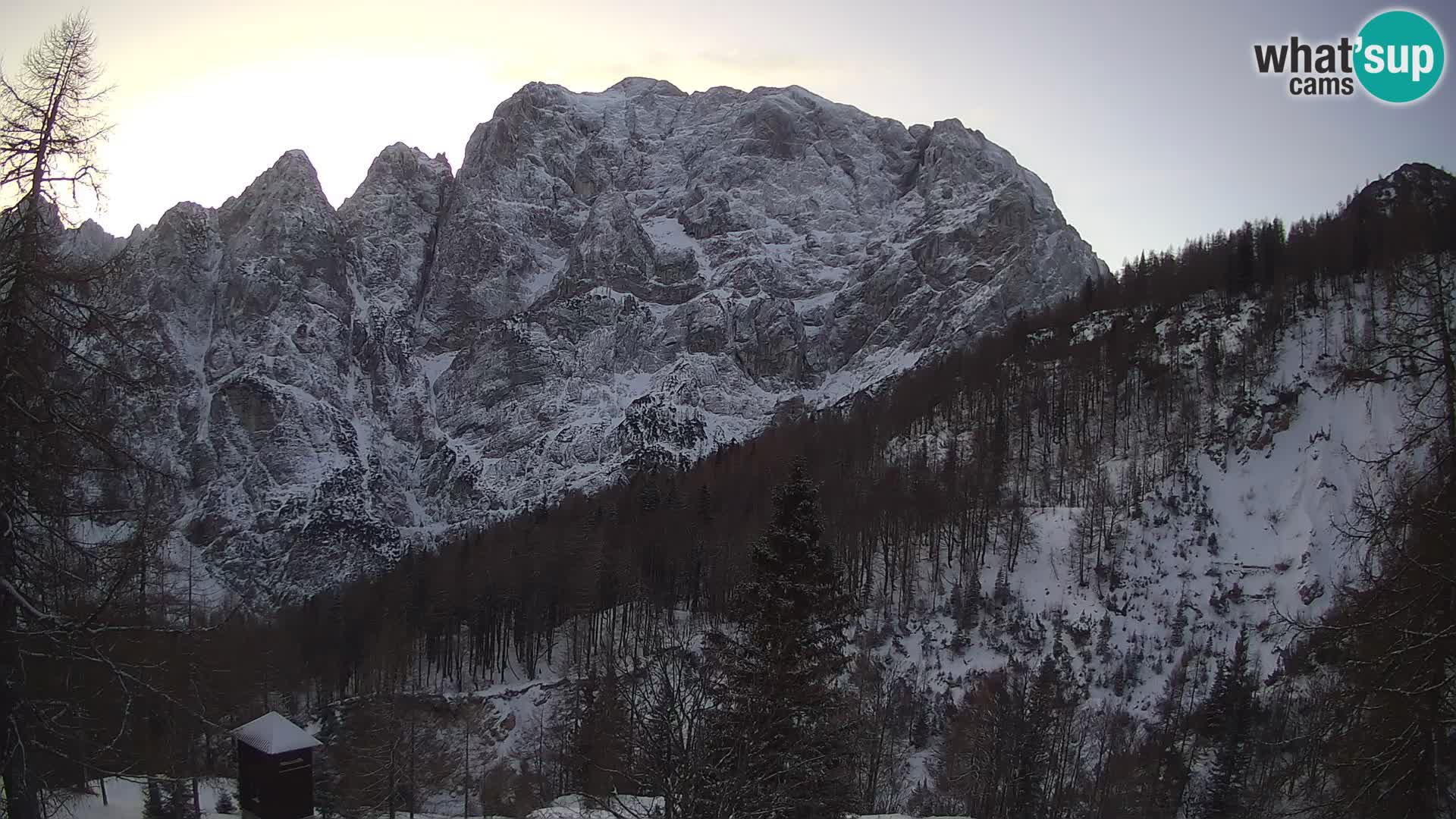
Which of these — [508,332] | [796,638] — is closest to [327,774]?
[796,638]

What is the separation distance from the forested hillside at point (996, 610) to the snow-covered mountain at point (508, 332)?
1209 inches

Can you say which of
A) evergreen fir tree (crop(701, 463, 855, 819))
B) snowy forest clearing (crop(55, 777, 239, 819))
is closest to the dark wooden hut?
snowy forest clearing (crop(55, 777, 239, 819))

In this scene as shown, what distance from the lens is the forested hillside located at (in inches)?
479

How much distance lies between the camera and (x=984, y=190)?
635 ft

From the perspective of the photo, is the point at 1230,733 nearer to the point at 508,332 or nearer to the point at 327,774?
the point at 327,774

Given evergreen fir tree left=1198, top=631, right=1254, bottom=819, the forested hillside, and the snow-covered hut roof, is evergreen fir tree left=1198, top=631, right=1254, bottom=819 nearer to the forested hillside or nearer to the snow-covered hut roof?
the forested hillside

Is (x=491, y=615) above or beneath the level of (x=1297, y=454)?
beneath

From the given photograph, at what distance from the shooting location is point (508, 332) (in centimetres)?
16800

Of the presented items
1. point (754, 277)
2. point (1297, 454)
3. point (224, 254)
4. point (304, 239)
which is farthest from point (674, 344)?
point (1297, 454)

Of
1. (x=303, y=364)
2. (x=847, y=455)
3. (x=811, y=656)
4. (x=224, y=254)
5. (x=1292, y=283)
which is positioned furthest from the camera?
(x=224, y=254)

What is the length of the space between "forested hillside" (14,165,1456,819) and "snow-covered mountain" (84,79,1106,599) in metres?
30.7

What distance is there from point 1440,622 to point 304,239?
195097 mm

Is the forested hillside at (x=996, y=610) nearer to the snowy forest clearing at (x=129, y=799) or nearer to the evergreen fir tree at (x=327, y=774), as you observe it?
the evergreen fir tree at (x=327, y=774)

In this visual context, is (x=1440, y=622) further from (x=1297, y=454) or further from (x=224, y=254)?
(x=224, y=254)
